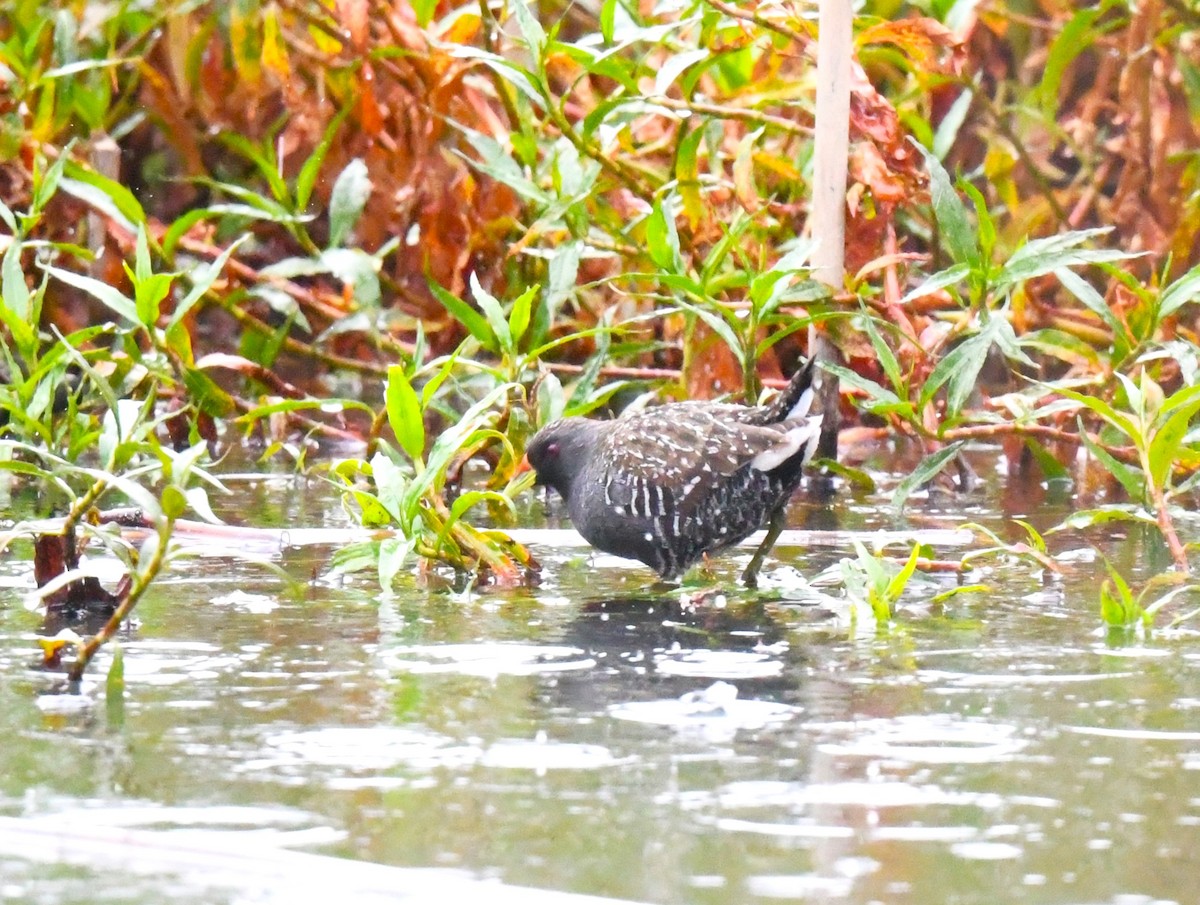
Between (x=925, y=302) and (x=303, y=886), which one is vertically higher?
(x=925, y=302)

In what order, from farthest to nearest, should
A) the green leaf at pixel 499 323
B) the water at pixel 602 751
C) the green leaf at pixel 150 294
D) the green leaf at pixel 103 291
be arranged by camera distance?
the green leaf at pixel 499 323 → the green leaf at pixel 150 294 → the green leaf at pixel 103 291 → the water at pixel 602 751

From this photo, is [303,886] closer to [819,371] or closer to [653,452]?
[653,452]

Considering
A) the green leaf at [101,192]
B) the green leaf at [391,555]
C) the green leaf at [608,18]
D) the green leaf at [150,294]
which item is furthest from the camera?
the green leaf at [101,192]

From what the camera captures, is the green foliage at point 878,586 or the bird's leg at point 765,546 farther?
the bird's leg at point 765,546

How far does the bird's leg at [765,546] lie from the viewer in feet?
15.3

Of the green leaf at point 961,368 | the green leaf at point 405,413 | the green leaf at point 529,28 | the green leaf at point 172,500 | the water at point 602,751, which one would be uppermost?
the green leaf at point 529,28

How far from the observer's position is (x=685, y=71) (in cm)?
589

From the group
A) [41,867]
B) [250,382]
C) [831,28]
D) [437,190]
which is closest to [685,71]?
[831,28]

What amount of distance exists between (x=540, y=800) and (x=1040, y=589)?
6.44ft

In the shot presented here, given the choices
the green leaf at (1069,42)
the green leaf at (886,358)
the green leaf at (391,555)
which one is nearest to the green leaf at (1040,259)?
the green leaf at (886,358)

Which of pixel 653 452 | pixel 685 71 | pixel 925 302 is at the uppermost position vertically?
pixel 685 71

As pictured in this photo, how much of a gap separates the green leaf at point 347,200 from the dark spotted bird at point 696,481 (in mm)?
1679

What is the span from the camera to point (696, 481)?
479 cm

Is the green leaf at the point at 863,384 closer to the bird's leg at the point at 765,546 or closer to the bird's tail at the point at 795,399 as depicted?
the bird's tail at the point at 795,399
